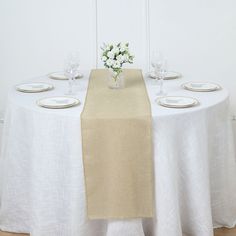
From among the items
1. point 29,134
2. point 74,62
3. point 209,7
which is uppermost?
point 209,7

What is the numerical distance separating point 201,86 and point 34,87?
103 cm

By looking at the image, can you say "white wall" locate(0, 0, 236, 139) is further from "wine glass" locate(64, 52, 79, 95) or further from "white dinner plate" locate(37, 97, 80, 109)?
"white dinner plate" locate(37, 97, 80, 109)

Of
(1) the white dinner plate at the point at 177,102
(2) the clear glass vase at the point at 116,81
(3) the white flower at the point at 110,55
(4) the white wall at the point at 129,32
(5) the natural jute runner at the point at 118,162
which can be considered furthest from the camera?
(4) the white wall at the point at 129,32

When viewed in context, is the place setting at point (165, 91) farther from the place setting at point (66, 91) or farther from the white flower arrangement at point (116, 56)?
the place setting at point (66, 91)

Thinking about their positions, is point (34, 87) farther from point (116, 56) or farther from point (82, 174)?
point (82, 174)

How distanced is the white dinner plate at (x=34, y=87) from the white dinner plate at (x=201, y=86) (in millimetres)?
843

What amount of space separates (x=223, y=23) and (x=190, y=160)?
1.60 meters

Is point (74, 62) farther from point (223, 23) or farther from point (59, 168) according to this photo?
point (223, 23)

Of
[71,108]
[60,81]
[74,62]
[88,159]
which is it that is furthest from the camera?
[60,81]

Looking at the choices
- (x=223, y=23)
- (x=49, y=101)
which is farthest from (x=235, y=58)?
(x=49, y=101)

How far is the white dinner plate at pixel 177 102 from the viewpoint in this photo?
2.17 meters

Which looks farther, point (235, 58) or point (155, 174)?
point (235, 58)

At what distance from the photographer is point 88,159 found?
2029 millimetres

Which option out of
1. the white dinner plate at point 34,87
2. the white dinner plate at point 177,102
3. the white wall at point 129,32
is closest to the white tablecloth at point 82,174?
the white dinner plate at point 177,102
